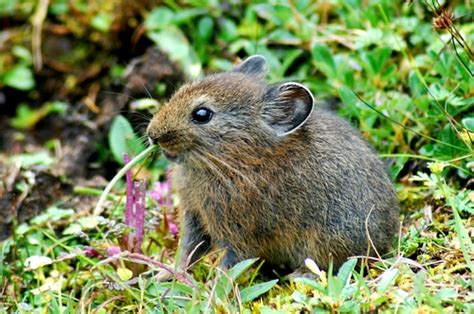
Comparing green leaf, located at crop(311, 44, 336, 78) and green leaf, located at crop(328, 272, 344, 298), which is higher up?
green leaf, located at crop(311, 44, 336, 78)

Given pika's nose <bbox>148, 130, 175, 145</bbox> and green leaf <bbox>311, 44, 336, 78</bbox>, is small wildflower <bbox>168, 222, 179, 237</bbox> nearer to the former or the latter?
pika's nose <bbox>148, 130, 175, 145</bbox>

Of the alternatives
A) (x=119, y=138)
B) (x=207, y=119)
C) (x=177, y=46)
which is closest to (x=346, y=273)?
(x=207, y=119)

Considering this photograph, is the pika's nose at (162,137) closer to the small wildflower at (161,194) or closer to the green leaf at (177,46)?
the small wildflower at (161,194)

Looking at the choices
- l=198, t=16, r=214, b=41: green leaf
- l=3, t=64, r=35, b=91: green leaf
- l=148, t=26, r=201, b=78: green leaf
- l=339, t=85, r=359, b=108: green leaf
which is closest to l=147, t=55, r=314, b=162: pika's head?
l=339, t=85, r=359, b=108: green leaf

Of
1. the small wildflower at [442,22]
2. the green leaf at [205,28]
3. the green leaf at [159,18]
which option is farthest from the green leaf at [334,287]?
the green leaf at [159,18]

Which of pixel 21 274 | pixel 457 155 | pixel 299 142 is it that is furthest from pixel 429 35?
pixel 21 274

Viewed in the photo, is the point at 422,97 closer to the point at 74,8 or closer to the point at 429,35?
the point at 429,35
